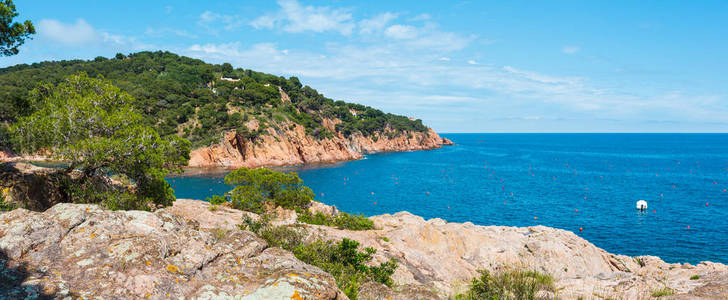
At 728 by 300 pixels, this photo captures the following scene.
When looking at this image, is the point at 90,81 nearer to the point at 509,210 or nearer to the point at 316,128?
the point at 509,210

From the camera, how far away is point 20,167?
51.1ft

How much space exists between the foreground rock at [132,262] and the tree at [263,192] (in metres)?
20.7

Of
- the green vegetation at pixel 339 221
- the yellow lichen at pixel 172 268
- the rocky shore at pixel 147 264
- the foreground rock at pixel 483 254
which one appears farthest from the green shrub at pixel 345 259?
the green vegetation at pixel 339 221

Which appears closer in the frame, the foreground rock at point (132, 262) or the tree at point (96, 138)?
the foreground rock at point (132, 262)

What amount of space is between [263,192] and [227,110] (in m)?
68.4

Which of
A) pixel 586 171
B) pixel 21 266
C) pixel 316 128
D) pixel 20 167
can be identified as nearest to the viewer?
pixel 21 266

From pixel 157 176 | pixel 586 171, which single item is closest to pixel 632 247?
pixel 157 176

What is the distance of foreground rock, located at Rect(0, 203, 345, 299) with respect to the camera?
555 cm

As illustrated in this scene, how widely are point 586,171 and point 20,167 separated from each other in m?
106

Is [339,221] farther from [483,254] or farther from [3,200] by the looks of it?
[3,200]

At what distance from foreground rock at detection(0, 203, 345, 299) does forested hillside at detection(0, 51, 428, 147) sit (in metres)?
72.0

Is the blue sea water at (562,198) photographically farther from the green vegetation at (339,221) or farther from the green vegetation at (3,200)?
the green vegetation at (3,200)

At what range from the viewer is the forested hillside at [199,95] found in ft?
278

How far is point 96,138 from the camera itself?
50.5 feet
